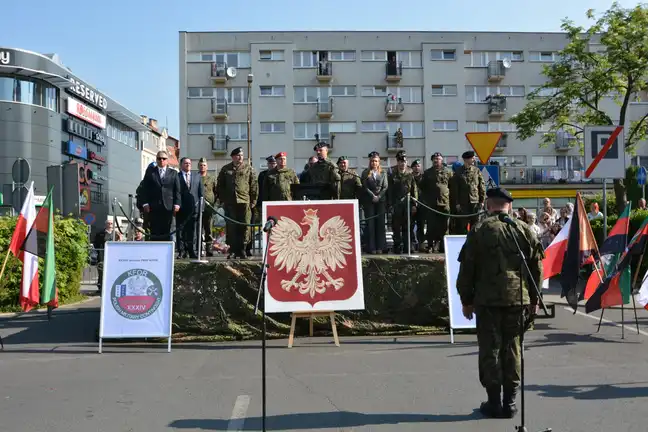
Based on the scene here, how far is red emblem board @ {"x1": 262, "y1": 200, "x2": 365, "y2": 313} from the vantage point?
10398mm

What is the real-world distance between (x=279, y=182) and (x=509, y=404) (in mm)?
7383

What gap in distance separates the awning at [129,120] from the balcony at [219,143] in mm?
25839

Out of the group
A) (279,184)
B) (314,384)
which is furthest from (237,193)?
(314,384)

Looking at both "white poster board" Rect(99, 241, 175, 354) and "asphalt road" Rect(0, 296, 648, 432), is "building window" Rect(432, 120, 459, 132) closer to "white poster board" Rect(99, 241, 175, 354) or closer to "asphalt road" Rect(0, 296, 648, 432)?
"asphalt road" Rect(0, 296, 648, 432)

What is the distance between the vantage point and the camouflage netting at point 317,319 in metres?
11.0

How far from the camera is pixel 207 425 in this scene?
245 inches

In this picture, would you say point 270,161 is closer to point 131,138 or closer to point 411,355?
point 411,355

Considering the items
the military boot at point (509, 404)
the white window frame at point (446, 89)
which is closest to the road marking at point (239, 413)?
the military boot at point (509, 404)

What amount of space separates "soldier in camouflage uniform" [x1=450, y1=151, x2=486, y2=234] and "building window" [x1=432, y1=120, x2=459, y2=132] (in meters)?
43.2

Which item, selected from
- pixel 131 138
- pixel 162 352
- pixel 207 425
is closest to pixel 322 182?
pixel 162 352

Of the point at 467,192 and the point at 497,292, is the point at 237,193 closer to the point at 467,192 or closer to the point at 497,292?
the point at 467,192

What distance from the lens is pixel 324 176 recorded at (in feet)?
42.3

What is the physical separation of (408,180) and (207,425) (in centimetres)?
772

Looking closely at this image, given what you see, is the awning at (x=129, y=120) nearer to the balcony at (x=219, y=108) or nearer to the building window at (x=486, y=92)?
the balcony at (x=219, y=108)
